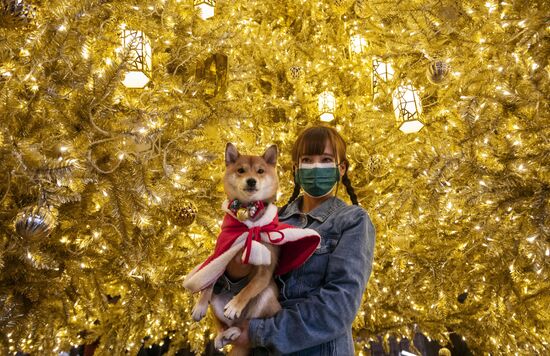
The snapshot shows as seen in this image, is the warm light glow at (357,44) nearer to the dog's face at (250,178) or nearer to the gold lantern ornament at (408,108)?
the gold lantern ornament at (408,108)

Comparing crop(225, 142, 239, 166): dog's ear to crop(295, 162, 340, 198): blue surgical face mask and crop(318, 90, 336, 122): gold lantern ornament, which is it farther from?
crop(318, 90, 336, 122): gold lantern ornament

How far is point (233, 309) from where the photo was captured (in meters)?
1.12

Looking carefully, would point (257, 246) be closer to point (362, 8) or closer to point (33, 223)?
point (33, 223)

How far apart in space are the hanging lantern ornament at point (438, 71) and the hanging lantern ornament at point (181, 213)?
159cm

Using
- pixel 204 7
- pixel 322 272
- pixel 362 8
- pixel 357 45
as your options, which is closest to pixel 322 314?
pixel 322 272

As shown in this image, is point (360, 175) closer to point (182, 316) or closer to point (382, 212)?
point (382, 212)

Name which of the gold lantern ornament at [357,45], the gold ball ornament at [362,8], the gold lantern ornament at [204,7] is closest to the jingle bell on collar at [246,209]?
the gold lantern ornament at [204,7]

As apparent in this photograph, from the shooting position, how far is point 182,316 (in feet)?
7.71

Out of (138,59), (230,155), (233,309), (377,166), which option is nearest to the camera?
(233,309)

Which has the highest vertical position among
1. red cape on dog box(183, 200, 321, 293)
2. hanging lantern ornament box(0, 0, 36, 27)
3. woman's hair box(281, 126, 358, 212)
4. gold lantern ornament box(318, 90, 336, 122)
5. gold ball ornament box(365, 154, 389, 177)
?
hanging lantern ornament box(0, 0, 36, 27)

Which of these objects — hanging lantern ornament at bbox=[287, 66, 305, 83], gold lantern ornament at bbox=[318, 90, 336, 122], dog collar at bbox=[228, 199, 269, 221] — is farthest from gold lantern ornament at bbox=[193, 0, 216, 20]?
dog collar at bbox=[228, 199, 269, 221]

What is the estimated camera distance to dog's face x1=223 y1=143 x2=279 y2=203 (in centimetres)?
130

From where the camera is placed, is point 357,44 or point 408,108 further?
point 357,44

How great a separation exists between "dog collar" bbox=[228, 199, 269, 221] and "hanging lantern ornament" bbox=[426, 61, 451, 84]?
1550mm
